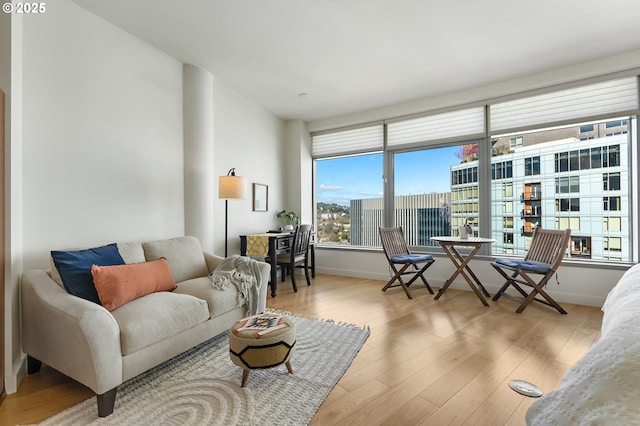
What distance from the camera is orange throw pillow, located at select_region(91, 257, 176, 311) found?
1.88 metres

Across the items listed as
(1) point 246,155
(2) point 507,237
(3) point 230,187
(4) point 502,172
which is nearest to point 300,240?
(3) point 230,187

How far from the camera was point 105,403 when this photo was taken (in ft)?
5.07

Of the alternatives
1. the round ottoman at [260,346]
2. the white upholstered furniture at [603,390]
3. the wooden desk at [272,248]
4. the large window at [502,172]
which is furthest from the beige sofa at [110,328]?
the large window at [502,172]

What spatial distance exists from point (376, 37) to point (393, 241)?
2.58 metres

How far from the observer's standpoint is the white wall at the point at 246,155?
399 centimetres

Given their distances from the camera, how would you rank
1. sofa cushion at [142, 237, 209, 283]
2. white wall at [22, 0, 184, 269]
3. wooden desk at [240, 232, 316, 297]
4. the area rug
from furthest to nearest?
wooden desk at [240, 232, 316, 297] → sofa cushion at [142, 237, 209, 283] → white wall at [22, 0, 184, 269] → the area rug

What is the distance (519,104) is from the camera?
3.90 metres

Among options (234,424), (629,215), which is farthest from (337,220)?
(234,424)

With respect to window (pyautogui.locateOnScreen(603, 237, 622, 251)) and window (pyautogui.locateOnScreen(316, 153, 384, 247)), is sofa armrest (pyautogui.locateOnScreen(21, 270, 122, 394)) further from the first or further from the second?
window (pyautogui.locateOnScreen(603, 237, 622, 251))

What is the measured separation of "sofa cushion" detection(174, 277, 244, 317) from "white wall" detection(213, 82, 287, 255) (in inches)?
60.4

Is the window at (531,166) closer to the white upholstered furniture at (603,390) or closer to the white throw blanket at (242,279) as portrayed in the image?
the white upholstered furniture at (603,390)

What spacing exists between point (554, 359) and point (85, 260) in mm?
3320

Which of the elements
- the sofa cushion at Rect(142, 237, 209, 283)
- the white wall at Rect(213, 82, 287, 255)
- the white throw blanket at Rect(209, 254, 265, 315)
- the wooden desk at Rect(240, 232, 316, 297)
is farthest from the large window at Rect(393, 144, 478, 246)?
the sofa cushion at Rect(142, 237, 209, 283)

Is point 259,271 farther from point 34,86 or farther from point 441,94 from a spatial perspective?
point 441,94
